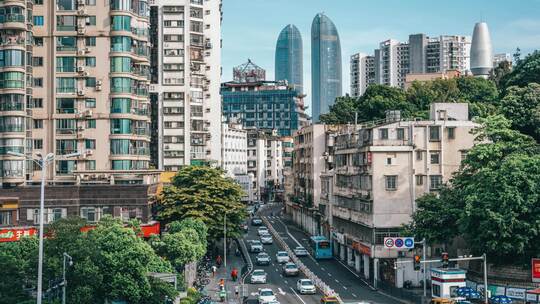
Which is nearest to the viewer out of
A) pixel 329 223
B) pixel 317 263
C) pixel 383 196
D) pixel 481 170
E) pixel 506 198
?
pixel 506 198

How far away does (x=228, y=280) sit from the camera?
8006 cm

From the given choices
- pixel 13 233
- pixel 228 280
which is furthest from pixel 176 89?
pixel 13 233

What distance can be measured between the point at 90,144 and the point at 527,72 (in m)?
50.9

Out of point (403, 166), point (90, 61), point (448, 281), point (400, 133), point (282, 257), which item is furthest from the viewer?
point (282, 257)

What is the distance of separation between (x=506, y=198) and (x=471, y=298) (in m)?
7.97

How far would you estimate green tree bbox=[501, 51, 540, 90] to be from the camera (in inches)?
3780

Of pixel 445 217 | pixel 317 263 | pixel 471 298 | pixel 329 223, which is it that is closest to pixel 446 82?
pixel 329 223

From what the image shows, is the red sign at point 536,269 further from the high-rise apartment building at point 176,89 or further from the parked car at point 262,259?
the high-rise apartment building at point 176,89

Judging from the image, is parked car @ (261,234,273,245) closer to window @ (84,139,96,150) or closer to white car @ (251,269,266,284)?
white car @ (251,269,266,284)

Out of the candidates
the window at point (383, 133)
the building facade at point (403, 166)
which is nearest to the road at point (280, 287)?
the building facade at point (403, 166)

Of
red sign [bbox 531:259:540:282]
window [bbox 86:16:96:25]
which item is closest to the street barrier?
red sign [bbox 531:259:540:282]

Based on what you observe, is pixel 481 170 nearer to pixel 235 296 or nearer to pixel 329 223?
pixel 235 296

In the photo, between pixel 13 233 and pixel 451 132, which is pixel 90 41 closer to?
pixel 13 233

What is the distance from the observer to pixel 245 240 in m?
113
